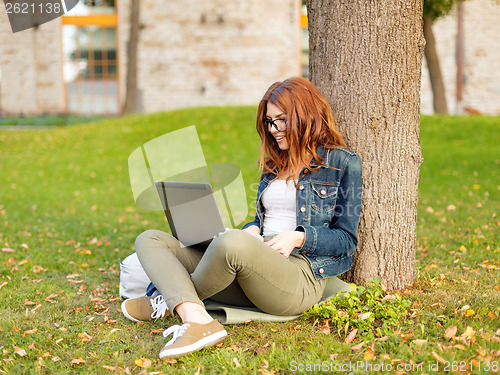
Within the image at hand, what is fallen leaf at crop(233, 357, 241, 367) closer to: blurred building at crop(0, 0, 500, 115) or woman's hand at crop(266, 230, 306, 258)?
woman's hand at crop(266, 230, 306, 258)

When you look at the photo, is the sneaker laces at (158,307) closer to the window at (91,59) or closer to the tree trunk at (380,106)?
the tree trunk at (380,106)

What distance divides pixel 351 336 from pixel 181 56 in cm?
1809

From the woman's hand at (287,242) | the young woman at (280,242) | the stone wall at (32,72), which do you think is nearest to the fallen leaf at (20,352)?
the young woman at (280,242)

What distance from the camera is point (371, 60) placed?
310 centimetres

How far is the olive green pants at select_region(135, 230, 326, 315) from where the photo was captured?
251 centimetres

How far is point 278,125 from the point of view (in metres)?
2.91

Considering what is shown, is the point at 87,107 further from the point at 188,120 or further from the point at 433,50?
the point at 433,50

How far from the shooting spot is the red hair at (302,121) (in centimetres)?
287

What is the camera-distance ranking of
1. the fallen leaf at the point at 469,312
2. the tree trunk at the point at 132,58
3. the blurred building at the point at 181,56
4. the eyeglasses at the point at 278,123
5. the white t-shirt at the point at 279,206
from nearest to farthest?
the fallen leaf at the point at 469,312 → the eyeglasses at the point at 278,123 → the white t-shirt at the point at 279,206 → the tree trunk at the point at 132,58 → the blurred building at the point at 181,56

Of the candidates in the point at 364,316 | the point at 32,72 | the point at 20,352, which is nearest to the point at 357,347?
the point at 364,316

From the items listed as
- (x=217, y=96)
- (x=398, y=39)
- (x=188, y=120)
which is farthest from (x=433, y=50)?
(x=398, y=39)

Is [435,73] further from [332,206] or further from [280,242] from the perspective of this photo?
[280,242]

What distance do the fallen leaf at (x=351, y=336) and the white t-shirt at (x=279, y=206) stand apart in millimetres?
662

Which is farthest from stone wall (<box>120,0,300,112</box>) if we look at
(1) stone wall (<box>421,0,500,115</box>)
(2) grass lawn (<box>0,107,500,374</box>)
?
(2) grass lawn (<box>0,107,500,374</box>)
